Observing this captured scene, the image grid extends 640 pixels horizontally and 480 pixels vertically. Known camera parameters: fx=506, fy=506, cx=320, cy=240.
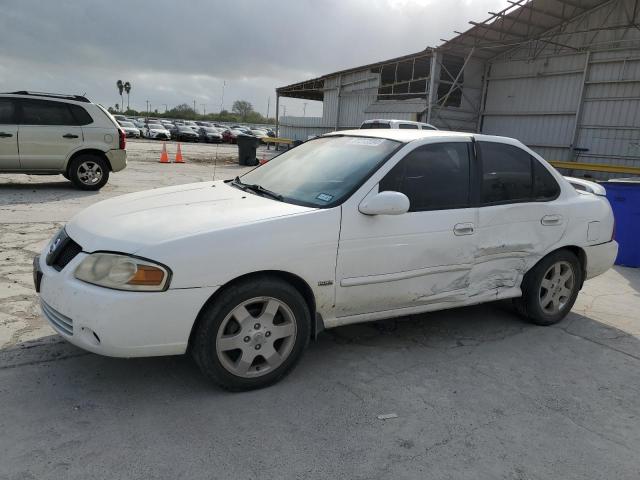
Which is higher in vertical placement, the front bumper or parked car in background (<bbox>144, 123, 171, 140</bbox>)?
parked car in background (<bbox>144, 123, 171, 140</bbox>)

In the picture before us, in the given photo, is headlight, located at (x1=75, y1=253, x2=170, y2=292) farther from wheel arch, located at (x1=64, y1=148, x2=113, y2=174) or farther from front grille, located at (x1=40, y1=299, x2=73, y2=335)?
wheel arch, located at (x1=64, y1=148, x2=113, y2=174)

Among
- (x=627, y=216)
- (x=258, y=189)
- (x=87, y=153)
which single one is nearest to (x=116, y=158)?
(x=87, y=153)

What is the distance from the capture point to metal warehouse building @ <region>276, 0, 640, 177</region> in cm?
1797

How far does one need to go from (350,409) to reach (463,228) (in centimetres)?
160

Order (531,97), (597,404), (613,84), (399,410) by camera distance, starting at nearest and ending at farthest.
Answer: (399,410), (597,404), (613,84), (531,97)

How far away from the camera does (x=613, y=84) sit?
18.2 metres

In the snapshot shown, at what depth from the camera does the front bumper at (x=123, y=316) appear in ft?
8.84

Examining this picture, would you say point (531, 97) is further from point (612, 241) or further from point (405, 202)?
point (405, 202)

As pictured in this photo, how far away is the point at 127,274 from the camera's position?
9.00 ft

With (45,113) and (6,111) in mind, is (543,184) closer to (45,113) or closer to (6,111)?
(45,113)

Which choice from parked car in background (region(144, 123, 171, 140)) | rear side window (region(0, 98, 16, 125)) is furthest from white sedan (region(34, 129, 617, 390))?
parked car in background (region(144, 123, 171, 140))

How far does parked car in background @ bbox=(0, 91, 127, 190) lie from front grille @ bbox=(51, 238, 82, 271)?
7507mm

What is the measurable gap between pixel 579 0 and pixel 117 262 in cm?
2100

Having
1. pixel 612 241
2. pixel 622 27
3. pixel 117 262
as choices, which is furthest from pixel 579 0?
pixel 117 262
